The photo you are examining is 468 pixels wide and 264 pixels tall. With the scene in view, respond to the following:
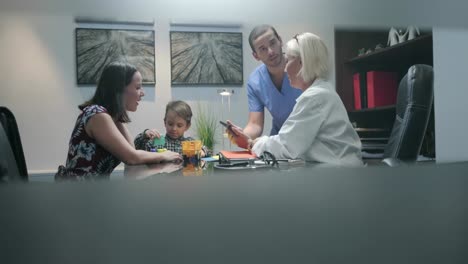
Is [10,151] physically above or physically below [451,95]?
below

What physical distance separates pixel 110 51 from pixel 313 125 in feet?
2.02

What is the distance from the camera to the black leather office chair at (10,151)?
0.70 m

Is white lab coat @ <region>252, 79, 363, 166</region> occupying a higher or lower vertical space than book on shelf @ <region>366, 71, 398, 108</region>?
lower

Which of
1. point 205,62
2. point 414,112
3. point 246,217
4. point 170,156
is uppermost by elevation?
point 205,62

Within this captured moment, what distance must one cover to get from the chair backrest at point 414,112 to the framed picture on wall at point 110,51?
0.73 metres

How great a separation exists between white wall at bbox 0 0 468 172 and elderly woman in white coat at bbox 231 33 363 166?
14 cm

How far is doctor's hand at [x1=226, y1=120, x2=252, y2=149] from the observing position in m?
0.96

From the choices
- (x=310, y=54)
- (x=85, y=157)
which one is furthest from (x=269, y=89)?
(x=85, y=157)

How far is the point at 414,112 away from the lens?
1.01m

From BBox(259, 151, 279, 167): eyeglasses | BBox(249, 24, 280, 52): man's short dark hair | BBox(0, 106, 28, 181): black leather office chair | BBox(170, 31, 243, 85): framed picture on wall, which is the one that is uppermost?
BBox(249, 24, 280, 52): man's short dark hair

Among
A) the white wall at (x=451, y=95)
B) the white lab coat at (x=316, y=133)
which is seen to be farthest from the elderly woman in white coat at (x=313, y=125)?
the white wall at (x=451, y=95)

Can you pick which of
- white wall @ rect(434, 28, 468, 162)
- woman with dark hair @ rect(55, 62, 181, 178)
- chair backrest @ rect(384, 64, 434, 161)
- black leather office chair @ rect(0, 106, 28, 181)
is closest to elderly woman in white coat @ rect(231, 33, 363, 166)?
chair backrest @ rect(384, 64, 434, 161)

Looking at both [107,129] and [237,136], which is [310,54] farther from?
[107,129]

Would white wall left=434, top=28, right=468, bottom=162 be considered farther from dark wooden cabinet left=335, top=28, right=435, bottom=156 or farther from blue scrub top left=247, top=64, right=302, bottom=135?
A: blue scrub top left=247, top=64, right=302, bottom=135
